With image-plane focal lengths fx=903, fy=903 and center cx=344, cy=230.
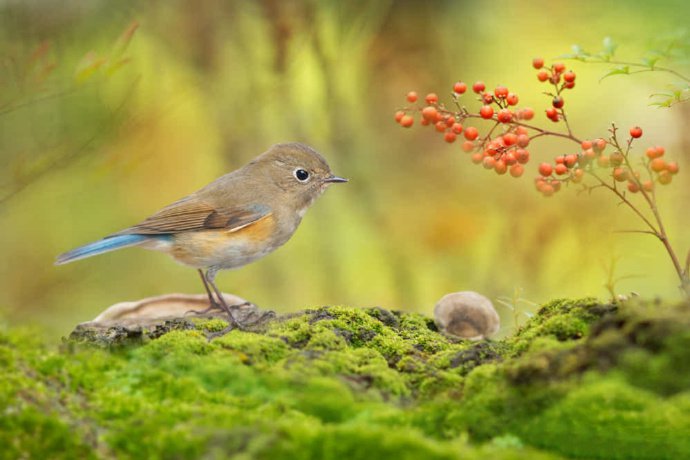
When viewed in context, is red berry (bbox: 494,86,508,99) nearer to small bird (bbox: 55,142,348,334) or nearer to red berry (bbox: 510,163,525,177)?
red berry (bbox: 510,163,525,177)

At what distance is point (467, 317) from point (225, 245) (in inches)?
51.2

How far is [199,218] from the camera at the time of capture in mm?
4754

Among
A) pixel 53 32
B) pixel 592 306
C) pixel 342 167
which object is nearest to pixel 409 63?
pixel 342 167

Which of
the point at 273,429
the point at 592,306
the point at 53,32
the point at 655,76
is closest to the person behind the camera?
the point at 273,429

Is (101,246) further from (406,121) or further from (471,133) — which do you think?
(471,133)

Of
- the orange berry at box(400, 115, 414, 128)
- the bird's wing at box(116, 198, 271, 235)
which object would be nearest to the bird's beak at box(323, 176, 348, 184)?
the bird's wing at box(116, 198, 271, 235)

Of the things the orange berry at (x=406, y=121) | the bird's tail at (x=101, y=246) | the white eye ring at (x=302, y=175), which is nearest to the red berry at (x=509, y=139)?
the orange berry at (x=406, y=121)

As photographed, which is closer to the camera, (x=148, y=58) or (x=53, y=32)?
(x=53, y=32)

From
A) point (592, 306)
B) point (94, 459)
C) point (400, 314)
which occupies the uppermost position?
point (400, 314)

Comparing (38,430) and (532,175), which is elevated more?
(532,175)

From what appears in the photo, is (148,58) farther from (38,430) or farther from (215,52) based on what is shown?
(38,430)

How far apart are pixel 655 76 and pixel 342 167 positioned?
2.34m

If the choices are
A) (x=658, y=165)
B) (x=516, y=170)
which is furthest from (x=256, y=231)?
(x=658, y=165)

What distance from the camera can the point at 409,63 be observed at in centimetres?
721
